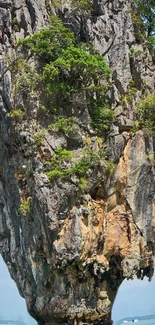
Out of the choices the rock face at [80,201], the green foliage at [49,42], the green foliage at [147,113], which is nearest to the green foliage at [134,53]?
the rock face at [80,201]

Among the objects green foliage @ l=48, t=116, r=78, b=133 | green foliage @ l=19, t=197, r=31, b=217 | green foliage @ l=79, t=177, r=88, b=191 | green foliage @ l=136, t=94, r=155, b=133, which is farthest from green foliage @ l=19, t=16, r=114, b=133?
green foliage @ l=19, t=197, r=31, b=217

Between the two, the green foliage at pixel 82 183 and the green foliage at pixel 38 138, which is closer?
the green foliage at pixel 82 183

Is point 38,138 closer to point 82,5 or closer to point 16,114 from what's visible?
point 16,114

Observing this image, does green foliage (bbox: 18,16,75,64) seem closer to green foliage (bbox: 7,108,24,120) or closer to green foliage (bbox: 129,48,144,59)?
green foliage (bbox: 7,108,24,120)

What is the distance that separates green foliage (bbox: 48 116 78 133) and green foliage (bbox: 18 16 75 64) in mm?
1756

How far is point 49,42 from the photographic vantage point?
13336 mm

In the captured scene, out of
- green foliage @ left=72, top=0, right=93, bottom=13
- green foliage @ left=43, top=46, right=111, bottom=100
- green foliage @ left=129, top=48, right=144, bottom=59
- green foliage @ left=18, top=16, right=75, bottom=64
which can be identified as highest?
green foliage @ left=72, top=0, right=93, bottom=13

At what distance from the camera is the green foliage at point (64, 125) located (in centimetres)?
1314

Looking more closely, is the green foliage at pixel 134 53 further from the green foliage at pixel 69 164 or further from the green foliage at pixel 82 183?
the green foliage at pixel 82 183

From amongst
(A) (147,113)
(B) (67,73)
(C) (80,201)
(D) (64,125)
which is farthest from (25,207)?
(A) (147,113)

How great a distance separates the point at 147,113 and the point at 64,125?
2564 millimetres

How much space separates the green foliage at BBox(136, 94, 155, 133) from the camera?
14.0 meters

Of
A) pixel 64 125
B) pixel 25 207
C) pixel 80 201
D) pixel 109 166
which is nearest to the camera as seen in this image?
pixel 80 201

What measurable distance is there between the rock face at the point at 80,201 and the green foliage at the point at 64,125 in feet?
0.65
